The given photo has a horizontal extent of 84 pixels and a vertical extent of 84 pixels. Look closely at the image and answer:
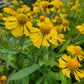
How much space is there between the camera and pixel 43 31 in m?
0.74

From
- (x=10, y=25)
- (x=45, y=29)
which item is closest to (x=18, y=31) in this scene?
(x=10, y=25)

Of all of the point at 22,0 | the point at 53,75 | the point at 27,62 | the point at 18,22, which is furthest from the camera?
the point at 22,0

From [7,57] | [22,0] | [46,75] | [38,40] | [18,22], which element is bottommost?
[46,75]

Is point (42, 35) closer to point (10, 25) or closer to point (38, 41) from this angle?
point (38, 41)

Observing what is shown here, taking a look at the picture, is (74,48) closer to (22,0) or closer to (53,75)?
(53,75)

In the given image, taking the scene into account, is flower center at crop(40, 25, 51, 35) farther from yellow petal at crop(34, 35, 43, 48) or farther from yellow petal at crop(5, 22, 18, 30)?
yellow petal at crop(5, 22, 18, 30)

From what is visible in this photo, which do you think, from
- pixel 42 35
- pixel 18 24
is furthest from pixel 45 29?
pixel 18 24

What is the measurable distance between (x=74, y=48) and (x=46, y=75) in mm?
302

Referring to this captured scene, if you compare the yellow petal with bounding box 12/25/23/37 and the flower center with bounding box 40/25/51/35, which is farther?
the flower center with bounding box 40/25/51/35

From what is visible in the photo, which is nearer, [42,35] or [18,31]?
[18,31]

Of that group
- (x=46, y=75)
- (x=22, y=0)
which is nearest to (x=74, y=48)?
(x=46, y=75)

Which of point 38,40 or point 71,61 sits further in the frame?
point 38,40

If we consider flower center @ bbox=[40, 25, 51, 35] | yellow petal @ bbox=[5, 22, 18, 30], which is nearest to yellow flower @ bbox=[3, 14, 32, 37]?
yellow petal @ bbox=[5, 22, 18, 30]

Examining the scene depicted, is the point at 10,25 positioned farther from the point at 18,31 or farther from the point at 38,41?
the point at 38,41
